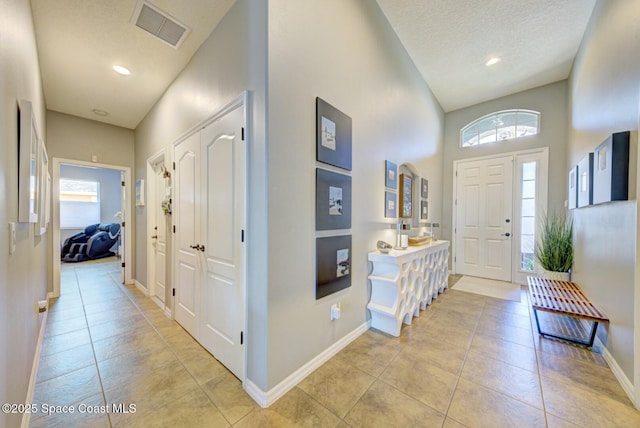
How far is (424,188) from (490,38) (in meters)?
2.11

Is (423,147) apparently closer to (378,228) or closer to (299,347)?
(378,228)

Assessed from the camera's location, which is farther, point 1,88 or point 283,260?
point 283,260

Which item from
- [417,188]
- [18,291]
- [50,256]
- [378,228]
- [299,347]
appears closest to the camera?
[18,291]

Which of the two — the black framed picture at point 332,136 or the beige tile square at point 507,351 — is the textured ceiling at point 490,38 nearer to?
the black framed picture at point 332,136

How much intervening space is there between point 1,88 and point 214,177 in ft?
3.76

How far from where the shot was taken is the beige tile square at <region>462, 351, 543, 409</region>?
1.54m

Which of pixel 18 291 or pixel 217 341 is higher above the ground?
pixel 18 291

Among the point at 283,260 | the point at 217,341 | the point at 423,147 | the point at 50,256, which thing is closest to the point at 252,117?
the point at 283,260

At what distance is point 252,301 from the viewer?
1.59m

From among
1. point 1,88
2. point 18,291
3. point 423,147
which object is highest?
point 423,147

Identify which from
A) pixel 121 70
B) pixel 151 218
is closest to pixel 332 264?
pixel 151 218

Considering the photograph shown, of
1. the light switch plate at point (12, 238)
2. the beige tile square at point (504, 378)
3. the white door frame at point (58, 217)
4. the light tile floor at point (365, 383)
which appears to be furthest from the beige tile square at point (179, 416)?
the white door frame at point (58, 217)

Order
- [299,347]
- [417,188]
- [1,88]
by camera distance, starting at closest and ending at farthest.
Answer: [1,88], [299,347], [417,188]

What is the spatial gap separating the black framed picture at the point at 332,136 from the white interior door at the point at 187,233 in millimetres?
1297
